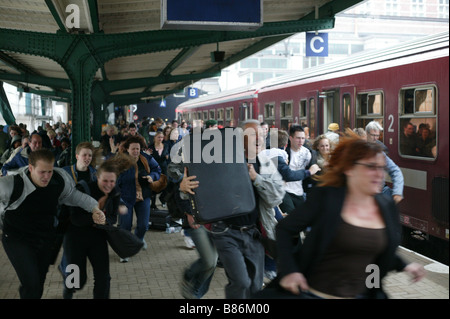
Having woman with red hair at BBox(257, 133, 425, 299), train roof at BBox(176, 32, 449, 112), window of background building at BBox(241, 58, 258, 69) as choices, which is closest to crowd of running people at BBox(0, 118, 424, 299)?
woman with red hair at BBox(257, 133, 425, 299)

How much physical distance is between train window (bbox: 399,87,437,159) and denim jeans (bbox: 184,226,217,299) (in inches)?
158

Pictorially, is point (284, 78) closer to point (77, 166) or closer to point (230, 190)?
point (77, 166)

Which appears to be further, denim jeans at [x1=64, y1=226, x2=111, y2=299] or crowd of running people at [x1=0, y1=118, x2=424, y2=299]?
denim jeans at [x1=64, y1=226, x2=111, y2=299]

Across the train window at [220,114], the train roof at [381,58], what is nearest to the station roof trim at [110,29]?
the train roof at [381,58]

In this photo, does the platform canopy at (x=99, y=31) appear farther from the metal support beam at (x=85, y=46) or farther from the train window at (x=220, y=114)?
the train window at (x=220, y=114)

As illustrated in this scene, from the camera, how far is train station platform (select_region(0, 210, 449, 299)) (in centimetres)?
616

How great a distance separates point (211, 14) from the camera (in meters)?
7.05

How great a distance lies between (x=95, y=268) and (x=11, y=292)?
71.5 inches

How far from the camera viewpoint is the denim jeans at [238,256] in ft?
15.3

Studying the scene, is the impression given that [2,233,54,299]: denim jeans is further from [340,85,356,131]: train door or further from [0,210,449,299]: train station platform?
[340,85,356,131]: train door

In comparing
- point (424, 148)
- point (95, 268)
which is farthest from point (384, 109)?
point (95, 268)

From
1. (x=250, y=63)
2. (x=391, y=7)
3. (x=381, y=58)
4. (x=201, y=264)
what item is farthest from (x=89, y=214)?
(x=391, y=7)

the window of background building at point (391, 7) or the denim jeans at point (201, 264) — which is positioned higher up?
the window of background building at point (391, 7)

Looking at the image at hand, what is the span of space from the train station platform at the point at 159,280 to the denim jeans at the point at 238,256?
1333 mm
